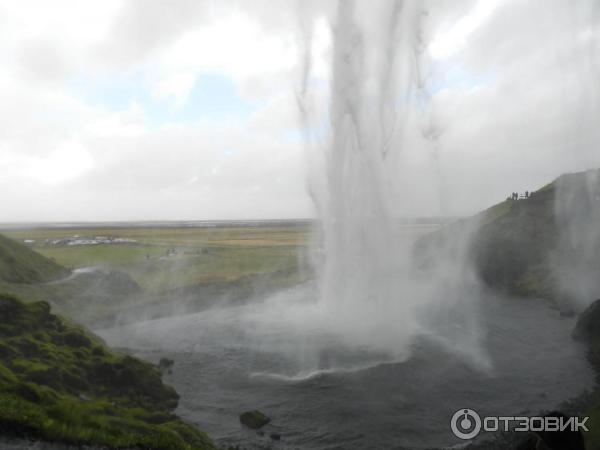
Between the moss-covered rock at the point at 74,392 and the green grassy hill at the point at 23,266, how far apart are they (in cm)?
2919

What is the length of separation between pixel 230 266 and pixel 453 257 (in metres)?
46.5

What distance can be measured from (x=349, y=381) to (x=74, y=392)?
57.2 ft

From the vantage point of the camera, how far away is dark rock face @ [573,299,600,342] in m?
35.9

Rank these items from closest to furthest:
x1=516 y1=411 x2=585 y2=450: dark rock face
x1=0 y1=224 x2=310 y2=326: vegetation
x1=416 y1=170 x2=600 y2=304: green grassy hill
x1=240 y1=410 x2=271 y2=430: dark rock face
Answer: x1=516 y1=411 x2=585 y2=450: dark rock face
x1=240 y1=410 x2=271 y2=430: dark rock face
x1=0 y1=224 x2=310 y2=326: vegetation
x1=416 y1=170 x2=600 y2=304: green grassy hill

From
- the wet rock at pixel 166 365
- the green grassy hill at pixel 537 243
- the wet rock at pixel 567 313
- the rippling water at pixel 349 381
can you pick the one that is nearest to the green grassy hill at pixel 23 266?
the rippling water at pixel 349 381

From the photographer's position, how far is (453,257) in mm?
78000

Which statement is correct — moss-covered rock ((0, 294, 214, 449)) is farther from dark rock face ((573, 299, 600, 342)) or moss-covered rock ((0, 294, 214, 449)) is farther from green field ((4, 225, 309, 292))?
green field ((4, 225, 309, 292))

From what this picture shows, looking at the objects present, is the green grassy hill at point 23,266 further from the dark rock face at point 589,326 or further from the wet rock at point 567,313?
the wet rock at point 567,313

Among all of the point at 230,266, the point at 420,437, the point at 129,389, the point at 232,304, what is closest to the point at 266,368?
the point at 129,389

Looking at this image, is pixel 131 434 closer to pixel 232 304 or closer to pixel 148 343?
pixel 148 343

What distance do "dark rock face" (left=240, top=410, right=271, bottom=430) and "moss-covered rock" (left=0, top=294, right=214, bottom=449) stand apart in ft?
9.72

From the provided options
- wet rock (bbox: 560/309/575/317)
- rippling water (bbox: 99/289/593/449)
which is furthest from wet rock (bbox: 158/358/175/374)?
wet rock (bbox: 560/309/575/317)

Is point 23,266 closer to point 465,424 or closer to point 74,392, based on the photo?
point 74,392

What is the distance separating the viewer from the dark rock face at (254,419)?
2303cm
